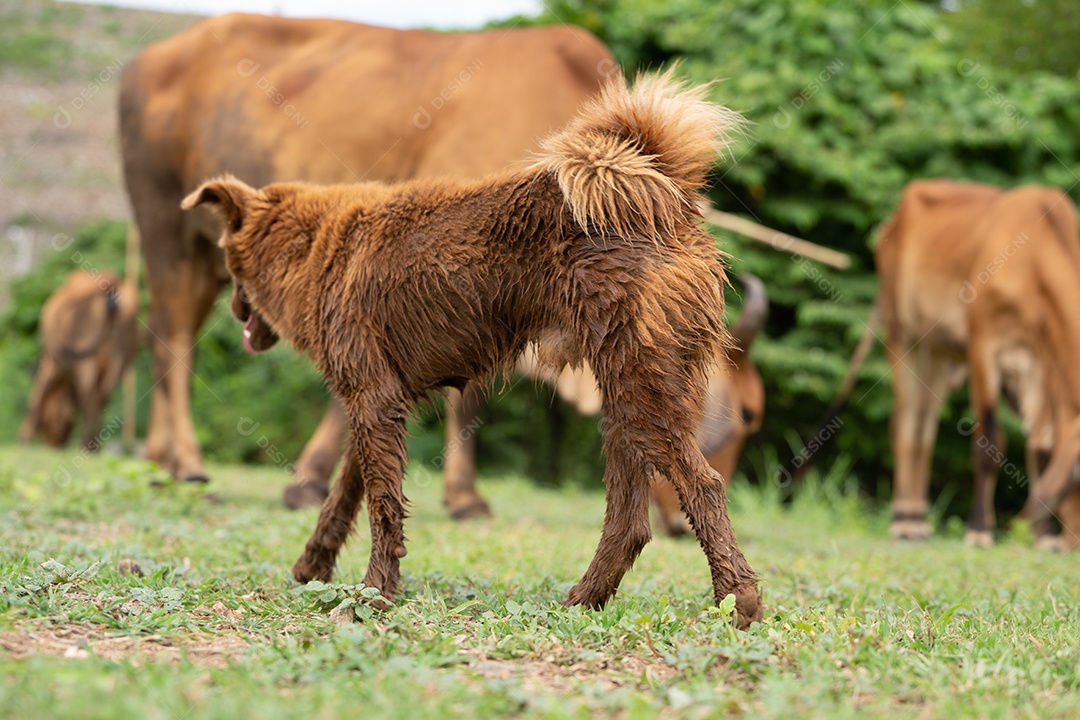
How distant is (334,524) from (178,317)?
15.7 feet

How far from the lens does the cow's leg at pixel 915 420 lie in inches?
411

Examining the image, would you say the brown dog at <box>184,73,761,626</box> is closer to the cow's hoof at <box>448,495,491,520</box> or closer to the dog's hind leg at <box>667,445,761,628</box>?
the dog's hind leg at <box>667,445,761,628</box>

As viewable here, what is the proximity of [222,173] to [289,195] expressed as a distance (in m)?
3.65

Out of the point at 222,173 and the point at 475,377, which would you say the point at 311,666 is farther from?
the point at 222,173

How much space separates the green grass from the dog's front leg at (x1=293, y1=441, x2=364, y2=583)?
18 centimetres

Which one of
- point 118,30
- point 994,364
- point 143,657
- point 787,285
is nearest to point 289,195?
point 143,657

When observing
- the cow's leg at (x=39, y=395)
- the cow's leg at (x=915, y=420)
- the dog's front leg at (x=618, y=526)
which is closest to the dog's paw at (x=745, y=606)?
the dog's front leg at (x=618, y=526)

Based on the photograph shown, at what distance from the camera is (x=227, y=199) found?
4.77 metres

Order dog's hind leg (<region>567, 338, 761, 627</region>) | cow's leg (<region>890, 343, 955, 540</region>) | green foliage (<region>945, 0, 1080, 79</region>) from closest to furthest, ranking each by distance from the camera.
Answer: dog's hind leg (<region>567, 338, 761, 627</region>) < cow's leg (<region>890, 343, 955, 540</region>) < green foliage (<region>945, 0, 1080, 79</region>)

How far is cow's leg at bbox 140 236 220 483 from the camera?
28.1 feet

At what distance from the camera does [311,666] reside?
9.66ft

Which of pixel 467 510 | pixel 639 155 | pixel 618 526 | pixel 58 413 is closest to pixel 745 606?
pixel 618 526

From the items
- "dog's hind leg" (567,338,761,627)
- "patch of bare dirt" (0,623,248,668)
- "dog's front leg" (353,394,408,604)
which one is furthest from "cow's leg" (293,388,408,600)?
"dog's hind leg" (567,338,761,627)

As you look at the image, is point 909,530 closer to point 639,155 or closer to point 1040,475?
point 1040,475
